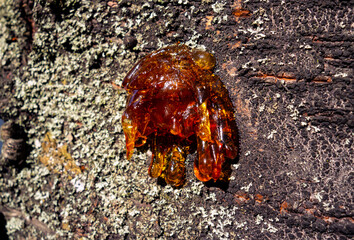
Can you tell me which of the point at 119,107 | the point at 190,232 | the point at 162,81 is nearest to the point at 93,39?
the point at 119,107

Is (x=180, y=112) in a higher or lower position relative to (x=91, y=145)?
higher

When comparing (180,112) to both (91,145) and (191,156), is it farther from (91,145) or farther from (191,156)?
(91,145)

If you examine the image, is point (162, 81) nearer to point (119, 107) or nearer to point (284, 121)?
point (119, 107)

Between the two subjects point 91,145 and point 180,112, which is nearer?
point 180,112

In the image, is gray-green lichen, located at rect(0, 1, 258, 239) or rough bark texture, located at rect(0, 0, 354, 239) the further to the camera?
gray-green lichen, located at rect(0, 1, 258, 239)

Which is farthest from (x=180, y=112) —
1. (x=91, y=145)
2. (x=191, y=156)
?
(x=91, y=145)
